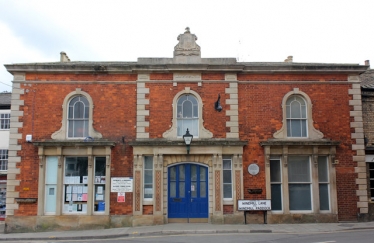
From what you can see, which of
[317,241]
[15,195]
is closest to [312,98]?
[317,241]

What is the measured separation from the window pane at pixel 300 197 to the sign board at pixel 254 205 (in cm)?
119

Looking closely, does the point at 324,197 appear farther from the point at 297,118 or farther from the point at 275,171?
the point at 297,118

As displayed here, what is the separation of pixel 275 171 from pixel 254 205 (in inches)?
70.8

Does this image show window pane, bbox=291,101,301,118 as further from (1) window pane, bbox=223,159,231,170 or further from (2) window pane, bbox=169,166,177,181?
(2) window pane, bbox=169,166,177,181

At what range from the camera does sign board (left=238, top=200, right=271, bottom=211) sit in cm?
1567

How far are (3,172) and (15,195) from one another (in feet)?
15.0

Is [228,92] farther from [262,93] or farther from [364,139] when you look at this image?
[364,139]

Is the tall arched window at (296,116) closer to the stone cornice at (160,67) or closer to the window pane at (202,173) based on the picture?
the stone cornice at (160,67)

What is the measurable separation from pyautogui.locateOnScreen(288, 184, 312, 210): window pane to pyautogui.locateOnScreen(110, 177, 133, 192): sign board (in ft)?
22.5

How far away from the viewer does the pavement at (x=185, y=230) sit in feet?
45.8

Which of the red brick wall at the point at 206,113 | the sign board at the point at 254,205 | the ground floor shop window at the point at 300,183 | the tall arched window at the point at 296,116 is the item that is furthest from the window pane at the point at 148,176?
the tall arched window at the point at 296,116

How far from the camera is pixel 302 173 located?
16375mm

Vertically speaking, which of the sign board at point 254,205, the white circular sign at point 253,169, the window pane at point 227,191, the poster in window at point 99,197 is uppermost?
the white circular sign at point 253,169

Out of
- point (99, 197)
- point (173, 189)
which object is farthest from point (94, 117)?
point (173, 189)
